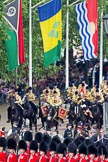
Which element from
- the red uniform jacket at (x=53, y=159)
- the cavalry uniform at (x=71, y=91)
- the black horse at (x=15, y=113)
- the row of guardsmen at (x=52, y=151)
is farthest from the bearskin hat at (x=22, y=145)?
the cavalry uniform at (x=71, y=91)

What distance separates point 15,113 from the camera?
49.7m

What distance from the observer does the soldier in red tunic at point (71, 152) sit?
110 ft

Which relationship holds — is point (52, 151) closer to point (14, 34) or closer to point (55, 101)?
point (55, 101)

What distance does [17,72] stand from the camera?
5753 cm

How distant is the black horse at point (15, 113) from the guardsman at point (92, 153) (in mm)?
14681

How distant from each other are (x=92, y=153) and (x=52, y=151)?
1338mm

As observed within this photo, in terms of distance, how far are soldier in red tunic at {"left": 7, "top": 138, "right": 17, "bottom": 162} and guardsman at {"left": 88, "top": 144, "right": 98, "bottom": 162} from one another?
227cm

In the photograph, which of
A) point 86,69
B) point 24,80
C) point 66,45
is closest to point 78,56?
point 86,69

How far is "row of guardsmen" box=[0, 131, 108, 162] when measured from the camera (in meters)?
33.8

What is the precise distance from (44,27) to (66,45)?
24.2 ft

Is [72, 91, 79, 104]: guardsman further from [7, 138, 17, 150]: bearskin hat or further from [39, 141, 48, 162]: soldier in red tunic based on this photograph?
[7, 138, 17, 150]: bearskin hat

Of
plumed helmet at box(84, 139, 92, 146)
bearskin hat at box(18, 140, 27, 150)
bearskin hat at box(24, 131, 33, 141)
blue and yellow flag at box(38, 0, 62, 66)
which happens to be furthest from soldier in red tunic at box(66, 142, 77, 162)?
blue and yellow flag at box(38, 0, 62, 66)

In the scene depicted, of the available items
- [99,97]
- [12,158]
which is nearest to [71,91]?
[99,97]

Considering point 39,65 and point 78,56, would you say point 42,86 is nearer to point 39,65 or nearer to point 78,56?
point 39,65
